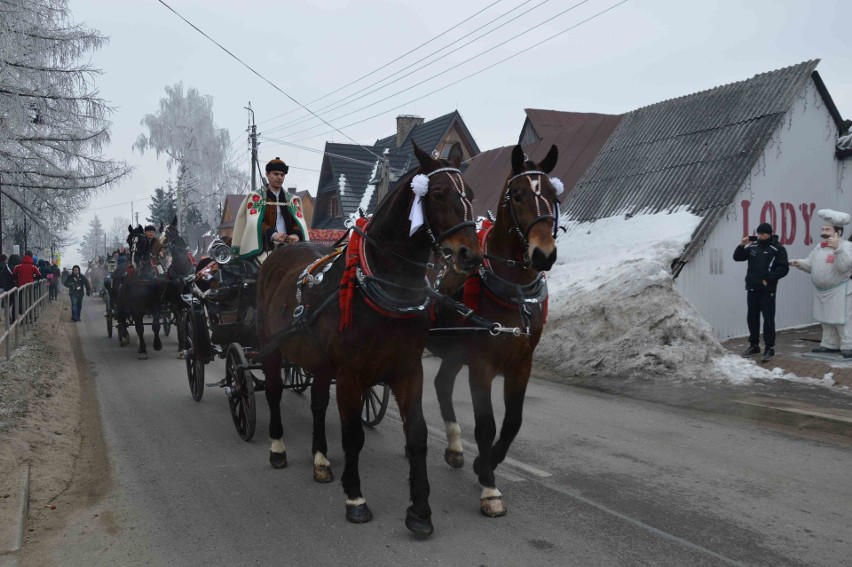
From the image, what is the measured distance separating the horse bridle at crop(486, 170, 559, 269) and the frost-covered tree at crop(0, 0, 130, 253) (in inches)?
568

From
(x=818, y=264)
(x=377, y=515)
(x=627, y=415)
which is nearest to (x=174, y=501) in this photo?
(x=377, y=515)

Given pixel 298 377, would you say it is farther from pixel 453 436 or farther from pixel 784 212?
pixel 784 212

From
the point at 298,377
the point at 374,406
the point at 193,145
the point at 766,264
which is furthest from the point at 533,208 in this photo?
the point at 193,145

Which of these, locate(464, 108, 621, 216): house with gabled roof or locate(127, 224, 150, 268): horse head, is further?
locate(464, 108, 621, 216): house with gabled roof

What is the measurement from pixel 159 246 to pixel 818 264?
36.6 ft

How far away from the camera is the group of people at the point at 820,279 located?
34.1 ft

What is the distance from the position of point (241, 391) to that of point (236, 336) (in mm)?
848

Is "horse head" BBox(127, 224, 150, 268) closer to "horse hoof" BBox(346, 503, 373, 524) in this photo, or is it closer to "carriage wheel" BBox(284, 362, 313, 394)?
"carriage wheel" BBox(284, 362, 313, 394)

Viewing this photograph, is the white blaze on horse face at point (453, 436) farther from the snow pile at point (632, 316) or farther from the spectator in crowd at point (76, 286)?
the spectator in crowd at point (76, 286)

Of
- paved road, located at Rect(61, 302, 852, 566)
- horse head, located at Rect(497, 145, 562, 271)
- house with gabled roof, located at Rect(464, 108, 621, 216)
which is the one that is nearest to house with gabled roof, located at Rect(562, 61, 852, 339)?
house with gabled roof, located at Rect(464, 108, 621, 216)

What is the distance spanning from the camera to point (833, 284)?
34.3 feet

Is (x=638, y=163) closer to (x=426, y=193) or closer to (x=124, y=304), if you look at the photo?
(x=124, y=304)

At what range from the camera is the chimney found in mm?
36938

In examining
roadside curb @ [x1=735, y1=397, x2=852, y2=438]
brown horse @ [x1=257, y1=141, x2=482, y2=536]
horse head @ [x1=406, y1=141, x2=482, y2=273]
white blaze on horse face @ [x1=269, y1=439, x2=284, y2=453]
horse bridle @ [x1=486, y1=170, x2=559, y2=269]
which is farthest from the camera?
roadside curb @ [x1=735, y1=397, x2=852, y2=438]
